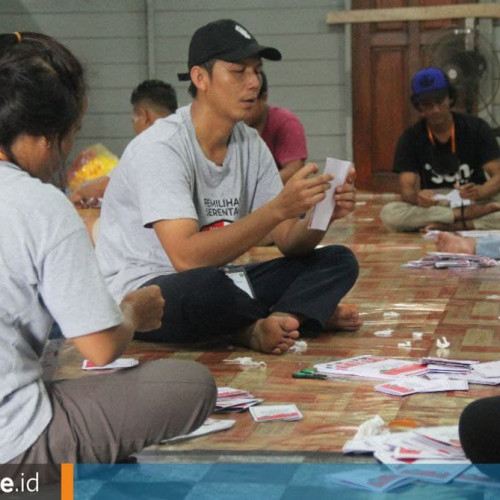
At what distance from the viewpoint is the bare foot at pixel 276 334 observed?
3029 millimetres

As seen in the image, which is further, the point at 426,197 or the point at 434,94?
the point at 426,197

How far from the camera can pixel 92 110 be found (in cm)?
916

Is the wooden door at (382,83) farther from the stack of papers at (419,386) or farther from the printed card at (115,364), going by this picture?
the stack of papers at (419,386)

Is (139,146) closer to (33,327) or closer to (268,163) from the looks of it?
(268,163)

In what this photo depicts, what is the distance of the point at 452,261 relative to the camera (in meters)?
4.62

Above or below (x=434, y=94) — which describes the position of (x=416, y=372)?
below

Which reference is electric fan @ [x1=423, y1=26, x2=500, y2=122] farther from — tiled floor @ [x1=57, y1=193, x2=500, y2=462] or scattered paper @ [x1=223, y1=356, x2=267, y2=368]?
scattered paper @ [x1=223, y1=356, x2=267, y2=368]

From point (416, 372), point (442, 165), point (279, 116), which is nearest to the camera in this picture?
point (416, 372)

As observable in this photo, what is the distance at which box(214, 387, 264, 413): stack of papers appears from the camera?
2.44 metres

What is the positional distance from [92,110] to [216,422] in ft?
23.4

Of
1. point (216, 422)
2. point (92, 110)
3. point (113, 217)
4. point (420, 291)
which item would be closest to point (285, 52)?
point (92, 110)

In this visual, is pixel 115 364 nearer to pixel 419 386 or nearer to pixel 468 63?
pixel 419 386

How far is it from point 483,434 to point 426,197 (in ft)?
13.1

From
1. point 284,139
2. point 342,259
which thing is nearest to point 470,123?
point 284,139
